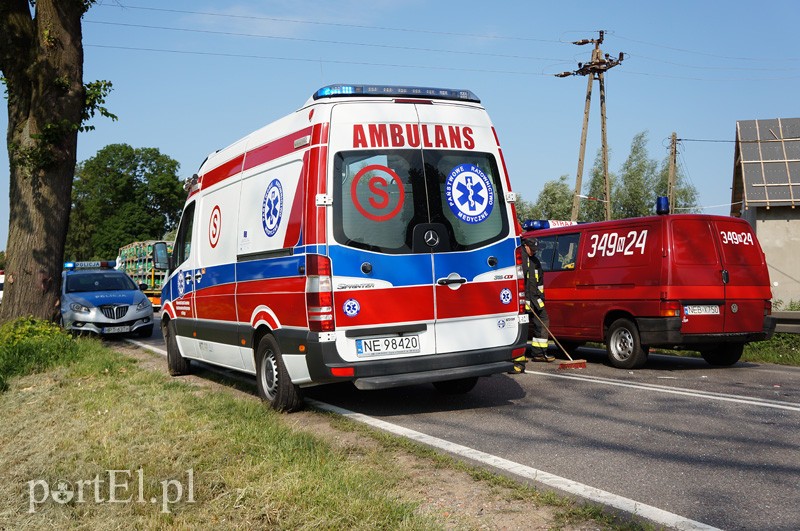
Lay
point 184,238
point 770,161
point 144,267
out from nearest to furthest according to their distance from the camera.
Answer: point 184,238, point 770,161, point 144,267

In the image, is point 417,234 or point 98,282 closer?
point 417,234

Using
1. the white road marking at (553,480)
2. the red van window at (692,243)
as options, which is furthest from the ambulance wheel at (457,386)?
the red van window at (692,243)

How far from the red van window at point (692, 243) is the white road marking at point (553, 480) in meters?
5.08

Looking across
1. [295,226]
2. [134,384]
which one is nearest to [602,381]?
[295,226]

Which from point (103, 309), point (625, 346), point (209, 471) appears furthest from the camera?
point (103, 309)

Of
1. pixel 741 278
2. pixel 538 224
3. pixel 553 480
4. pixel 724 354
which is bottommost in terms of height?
pixel 553 480

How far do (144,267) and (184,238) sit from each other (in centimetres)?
2567

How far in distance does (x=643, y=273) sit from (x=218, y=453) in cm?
685

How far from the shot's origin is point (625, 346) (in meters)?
10.9

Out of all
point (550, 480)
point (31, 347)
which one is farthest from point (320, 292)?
point (31, 347)

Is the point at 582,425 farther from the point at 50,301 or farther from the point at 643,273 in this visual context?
the point at 50,301

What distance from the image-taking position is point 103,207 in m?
72.1

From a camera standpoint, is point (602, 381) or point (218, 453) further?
point (602, 381)

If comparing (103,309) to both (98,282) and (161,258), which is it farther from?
(161,258)
